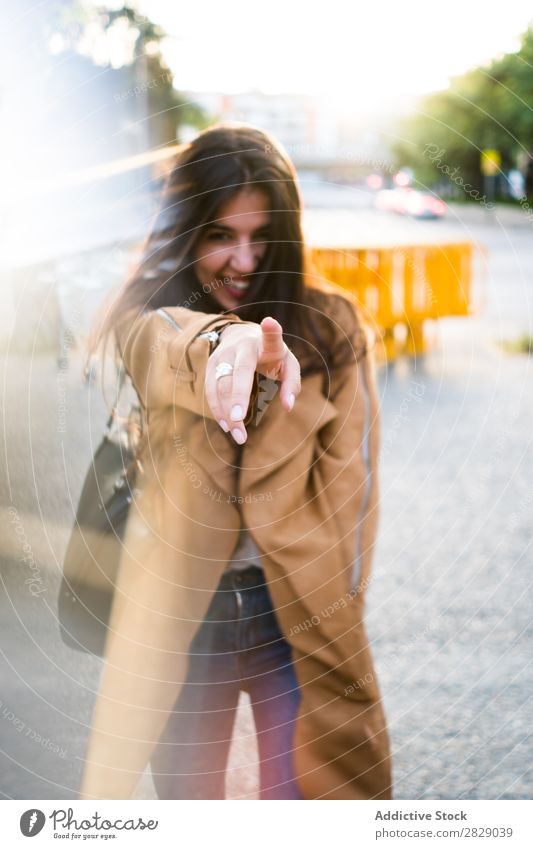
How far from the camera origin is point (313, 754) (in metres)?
1.20

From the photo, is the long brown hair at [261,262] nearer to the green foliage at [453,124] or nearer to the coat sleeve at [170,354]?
the coat sleeve at [170,354]

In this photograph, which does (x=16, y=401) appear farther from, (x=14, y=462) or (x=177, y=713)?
(x=177, y=713)

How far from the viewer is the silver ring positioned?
867 millimetres

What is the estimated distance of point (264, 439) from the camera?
1.07 meters

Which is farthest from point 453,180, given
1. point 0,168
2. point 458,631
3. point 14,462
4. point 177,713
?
point 458,631

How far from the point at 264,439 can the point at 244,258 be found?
0.20 metres

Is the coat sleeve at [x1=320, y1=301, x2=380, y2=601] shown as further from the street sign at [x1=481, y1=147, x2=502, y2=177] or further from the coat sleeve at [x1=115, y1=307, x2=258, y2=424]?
the street sign at [x1=481, y1=147, x2=502, y2=177]

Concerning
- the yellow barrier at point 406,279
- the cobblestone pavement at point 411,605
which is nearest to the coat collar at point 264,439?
the cobblestone pavement at point 411,605

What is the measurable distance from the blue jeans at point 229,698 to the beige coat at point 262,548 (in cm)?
2

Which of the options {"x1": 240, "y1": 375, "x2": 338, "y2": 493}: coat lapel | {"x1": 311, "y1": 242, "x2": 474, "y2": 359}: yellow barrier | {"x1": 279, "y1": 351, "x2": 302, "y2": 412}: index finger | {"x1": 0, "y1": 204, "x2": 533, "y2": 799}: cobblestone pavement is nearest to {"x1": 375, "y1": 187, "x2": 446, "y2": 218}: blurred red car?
{"x1": 0, "y1": 204, "x2": 533, "y2": 799}: cobblestone pavement

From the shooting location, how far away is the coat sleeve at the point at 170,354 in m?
0.95

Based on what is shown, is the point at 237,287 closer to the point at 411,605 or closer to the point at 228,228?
the point at 228,228

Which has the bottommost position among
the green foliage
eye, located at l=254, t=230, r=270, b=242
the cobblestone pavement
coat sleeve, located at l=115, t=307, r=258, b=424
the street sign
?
the cobblestone pavement
